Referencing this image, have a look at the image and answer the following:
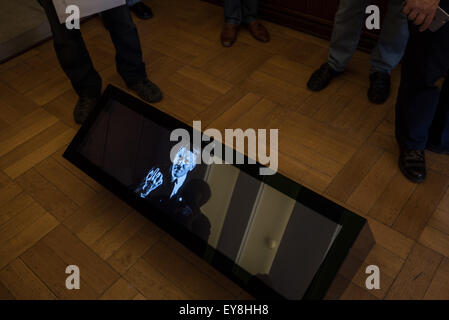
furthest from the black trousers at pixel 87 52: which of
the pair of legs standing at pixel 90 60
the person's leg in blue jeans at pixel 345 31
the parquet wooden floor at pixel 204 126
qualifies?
the person's leg in blue jeans at pixel 345 31

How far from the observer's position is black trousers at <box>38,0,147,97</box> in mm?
1565

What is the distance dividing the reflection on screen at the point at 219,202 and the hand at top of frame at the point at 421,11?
0.73m

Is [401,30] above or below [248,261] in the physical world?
above

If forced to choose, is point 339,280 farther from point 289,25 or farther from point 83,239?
point 289,25

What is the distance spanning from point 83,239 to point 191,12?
1835 millimetres

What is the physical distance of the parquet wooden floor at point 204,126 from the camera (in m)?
1.17

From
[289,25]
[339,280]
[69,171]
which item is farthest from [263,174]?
[289,25]

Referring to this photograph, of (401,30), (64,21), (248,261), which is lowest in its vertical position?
(248,261)

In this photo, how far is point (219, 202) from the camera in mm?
1087

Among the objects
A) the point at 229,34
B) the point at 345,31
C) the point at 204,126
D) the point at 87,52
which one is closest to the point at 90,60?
the point at 87,52

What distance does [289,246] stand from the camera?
0.96 m

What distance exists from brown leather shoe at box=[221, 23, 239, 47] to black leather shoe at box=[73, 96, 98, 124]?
870mm

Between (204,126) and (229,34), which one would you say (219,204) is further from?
(229,34)

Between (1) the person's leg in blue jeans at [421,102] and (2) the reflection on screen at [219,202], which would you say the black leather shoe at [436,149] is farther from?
(2) the reflection on screen at [219,202]
